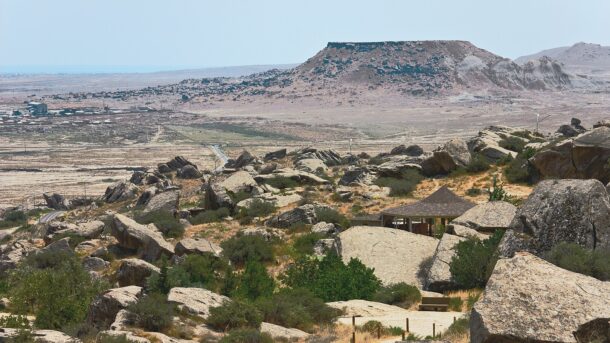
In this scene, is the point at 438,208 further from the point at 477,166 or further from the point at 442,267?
the point at 477,166

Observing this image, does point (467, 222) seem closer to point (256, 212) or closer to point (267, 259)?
point (267, 259)

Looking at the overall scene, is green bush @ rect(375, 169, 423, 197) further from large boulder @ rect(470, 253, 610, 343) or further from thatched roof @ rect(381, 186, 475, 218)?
large boulder @ rect(470, 253, 610, 343)

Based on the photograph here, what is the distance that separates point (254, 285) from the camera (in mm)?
23531

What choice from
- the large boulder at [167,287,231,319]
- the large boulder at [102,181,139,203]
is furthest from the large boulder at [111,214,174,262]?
the large boulder at [102,181,139,203]

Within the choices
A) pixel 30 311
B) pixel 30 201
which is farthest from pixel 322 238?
pixel 30 201

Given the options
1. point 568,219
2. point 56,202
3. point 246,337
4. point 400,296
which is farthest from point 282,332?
point 56,202

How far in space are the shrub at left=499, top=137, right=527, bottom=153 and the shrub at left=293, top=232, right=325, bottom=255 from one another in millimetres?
22250

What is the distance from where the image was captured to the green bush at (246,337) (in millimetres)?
15242

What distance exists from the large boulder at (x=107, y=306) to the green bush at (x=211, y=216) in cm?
2102

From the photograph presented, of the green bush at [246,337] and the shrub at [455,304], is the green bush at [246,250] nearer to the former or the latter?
the shrub at [455,304]

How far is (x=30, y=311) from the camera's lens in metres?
22.6

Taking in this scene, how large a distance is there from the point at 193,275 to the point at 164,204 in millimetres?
15216

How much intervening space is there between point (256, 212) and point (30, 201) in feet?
129

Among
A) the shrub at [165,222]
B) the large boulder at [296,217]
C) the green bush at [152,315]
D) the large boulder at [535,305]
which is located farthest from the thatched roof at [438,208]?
the large boulder at [535,305]
